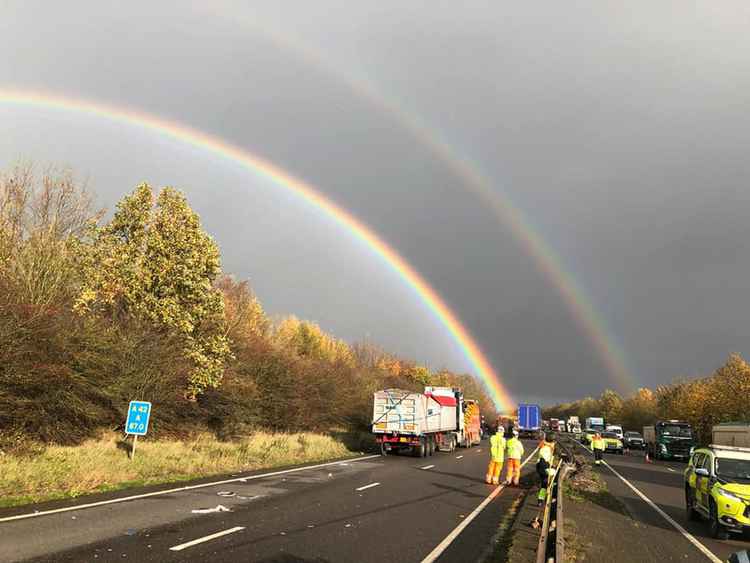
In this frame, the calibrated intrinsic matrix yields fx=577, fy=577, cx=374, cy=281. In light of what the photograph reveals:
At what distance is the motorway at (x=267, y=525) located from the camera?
8305 mm

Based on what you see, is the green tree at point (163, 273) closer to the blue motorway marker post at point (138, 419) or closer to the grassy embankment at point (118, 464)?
the grassy embankment at point (118, 464)

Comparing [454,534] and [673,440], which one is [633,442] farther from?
[454,534]

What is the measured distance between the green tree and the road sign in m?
6.98

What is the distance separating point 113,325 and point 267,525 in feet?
50.4

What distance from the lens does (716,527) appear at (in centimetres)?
1112

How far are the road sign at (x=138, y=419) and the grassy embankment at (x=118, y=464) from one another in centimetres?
103

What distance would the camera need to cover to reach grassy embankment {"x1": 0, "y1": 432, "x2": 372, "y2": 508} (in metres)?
13.3

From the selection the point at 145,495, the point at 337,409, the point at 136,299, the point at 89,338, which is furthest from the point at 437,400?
the point at 145,495

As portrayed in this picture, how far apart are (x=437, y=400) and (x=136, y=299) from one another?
20.2 meters

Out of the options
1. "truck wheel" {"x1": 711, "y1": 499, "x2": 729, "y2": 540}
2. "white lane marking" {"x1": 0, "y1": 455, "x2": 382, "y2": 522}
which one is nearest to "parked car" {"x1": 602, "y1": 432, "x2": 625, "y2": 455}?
"white lane marking" {"x1": 0, "y1": 455, "x2": 382, "y2": 522}

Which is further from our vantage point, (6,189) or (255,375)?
(255,375)

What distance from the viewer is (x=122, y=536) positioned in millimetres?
9109

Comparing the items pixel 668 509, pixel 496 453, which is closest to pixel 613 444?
pixel 496 453

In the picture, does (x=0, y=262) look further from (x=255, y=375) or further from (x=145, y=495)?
(x=255, y=375)
